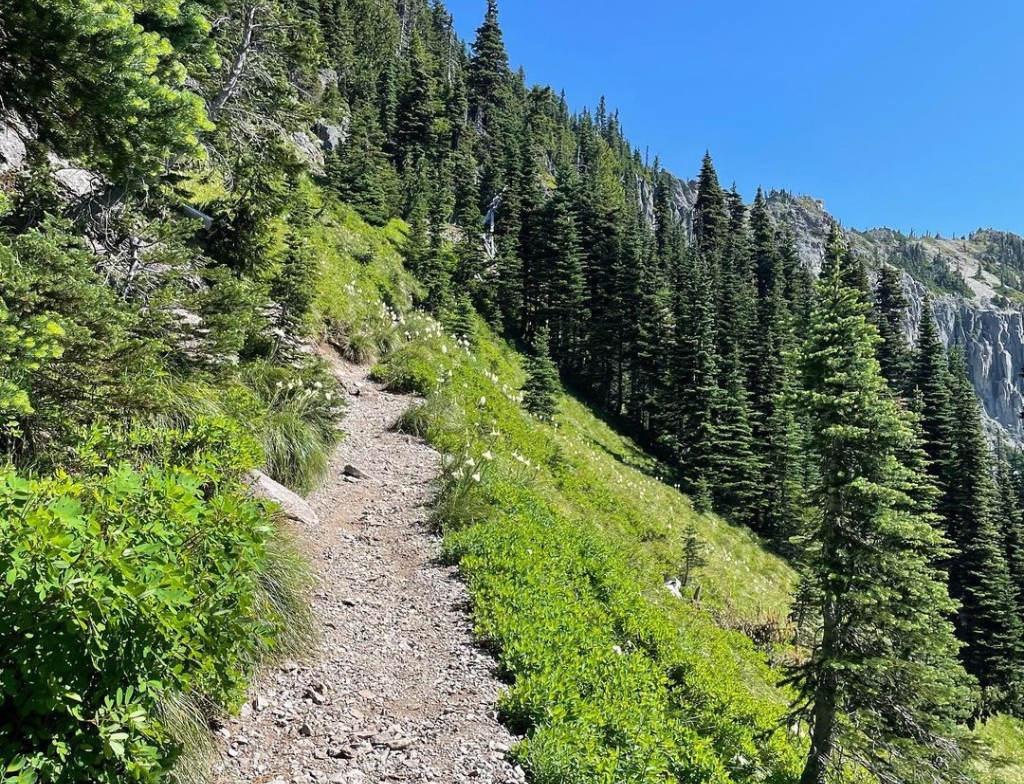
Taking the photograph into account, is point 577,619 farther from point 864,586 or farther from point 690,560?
point 690,560

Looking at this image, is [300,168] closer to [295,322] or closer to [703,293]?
[295,322]

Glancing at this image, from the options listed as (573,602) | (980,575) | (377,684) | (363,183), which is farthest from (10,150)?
(980,575)

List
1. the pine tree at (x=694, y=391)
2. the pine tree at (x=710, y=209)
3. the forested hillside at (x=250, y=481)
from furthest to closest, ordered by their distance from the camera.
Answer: the pine tree at (x=710, y=209) < the pine tree at (x=694, y=391) < the forested hillside at (x=250, y=481)

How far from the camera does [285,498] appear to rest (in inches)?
295

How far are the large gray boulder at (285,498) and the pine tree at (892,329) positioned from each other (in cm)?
4680

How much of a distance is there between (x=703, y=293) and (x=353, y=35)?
196 ft

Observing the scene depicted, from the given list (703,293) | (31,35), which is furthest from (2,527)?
(703,293)

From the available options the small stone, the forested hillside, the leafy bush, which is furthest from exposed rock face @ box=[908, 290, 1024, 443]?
the leafy bush

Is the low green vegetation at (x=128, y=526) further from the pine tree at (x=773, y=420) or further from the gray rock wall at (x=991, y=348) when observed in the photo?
the gray rock wall at (x=991, y=348)

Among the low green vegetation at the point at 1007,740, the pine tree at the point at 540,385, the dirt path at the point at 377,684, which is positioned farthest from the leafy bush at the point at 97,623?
the low green vegetation at the point at 1007,740

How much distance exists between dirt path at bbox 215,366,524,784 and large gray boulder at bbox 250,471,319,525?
0.21m

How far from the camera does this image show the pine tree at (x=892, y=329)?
45.2 metres

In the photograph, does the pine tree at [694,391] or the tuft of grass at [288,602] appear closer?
the tuft of grass at [288,602]

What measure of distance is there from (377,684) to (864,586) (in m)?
7.28
